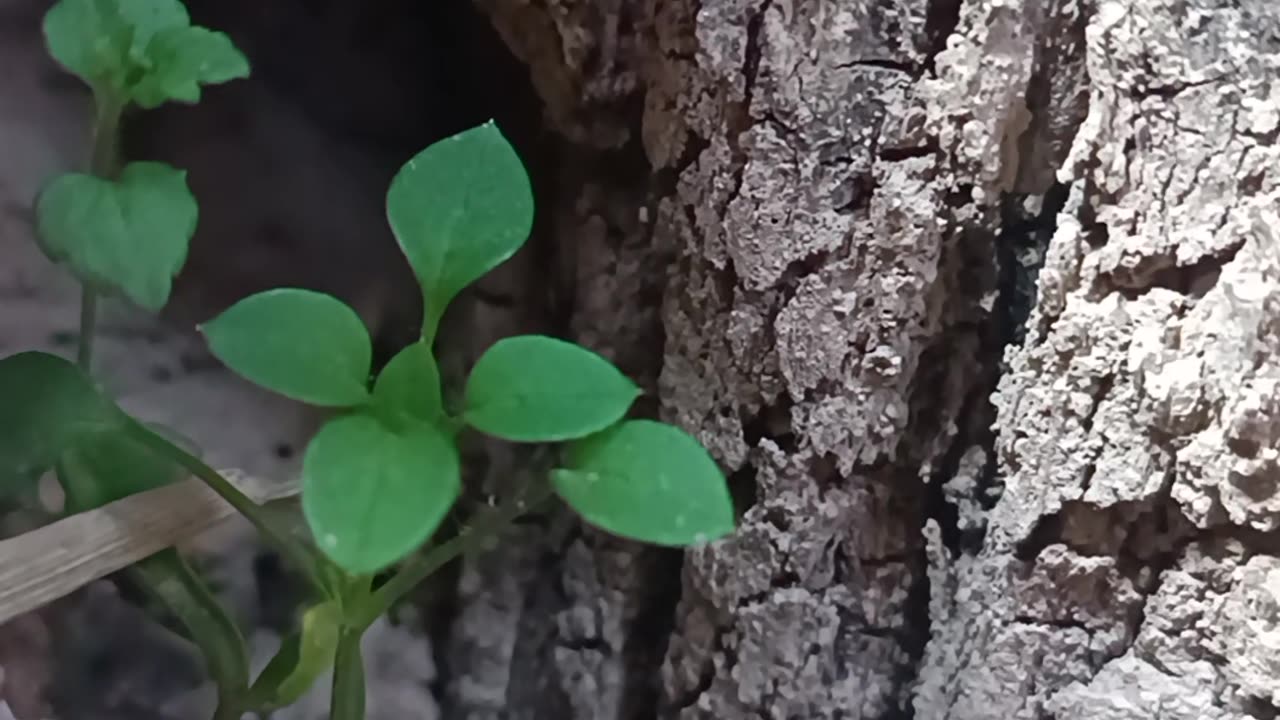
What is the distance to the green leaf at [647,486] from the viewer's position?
520 mm

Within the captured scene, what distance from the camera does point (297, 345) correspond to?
0.52m

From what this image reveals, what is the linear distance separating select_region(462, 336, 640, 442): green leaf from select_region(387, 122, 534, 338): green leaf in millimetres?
45

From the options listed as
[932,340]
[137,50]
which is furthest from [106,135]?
[932,340]

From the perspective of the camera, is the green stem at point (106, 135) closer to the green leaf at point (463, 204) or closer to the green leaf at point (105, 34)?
the green leaf at point (105, 34)

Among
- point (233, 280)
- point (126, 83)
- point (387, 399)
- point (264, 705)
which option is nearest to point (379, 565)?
point (387, 399)

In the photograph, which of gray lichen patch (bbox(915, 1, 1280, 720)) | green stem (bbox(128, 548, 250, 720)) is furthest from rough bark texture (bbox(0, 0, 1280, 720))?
green stem (bbox(128, 548, 250, 720))

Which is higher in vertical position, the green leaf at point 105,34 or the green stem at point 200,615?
the green leaf at point 105,34

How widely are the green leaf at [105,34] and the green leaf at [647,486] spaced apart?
34 centimetres

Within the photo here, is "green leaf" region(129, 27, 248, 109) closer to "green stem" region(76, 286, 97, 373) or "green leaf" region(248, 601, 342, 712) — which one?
"green stem" region(76, 286, 97, 373)

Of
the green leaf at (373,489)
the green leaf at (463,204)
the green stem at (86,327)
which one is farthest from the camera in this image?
the green stem at (86,327)

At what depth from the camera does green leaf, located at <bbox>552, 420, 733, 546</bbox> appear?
520mm

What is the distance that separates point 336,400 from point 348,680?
19 cm

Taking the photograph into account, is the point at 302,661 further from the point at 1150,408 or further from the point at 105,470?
the point at 1150,408

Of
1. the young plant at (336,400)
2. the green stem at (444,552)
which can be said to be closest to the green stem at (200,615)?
the young plant at (336,400)
